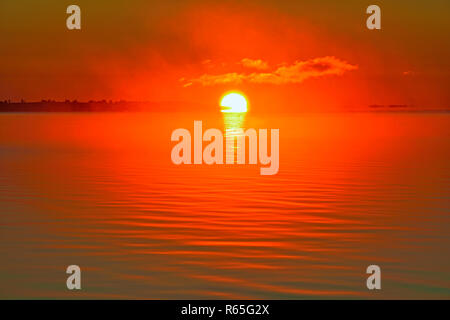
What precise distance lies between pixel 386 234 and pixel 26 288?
36.1ft

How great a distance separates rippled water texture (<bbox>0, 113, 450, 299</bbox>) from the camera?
16.8 m

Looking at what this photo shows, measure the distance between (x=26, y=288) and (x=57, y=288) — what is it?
680 millimetres

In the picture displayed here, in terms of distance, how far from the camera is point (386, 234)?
2269cm

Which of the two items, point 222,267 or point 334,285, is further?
point 222,267

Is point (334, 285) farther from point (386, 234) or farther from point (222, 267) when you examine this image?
point (386, 234)

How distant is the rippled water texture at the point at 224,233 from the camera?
1680cm

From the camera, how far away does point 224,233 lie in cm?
2261

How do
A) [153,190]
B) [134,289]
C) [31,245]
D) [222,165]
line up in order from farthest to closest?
[222,165] → [153,190] → [31,245] → [134,289]
